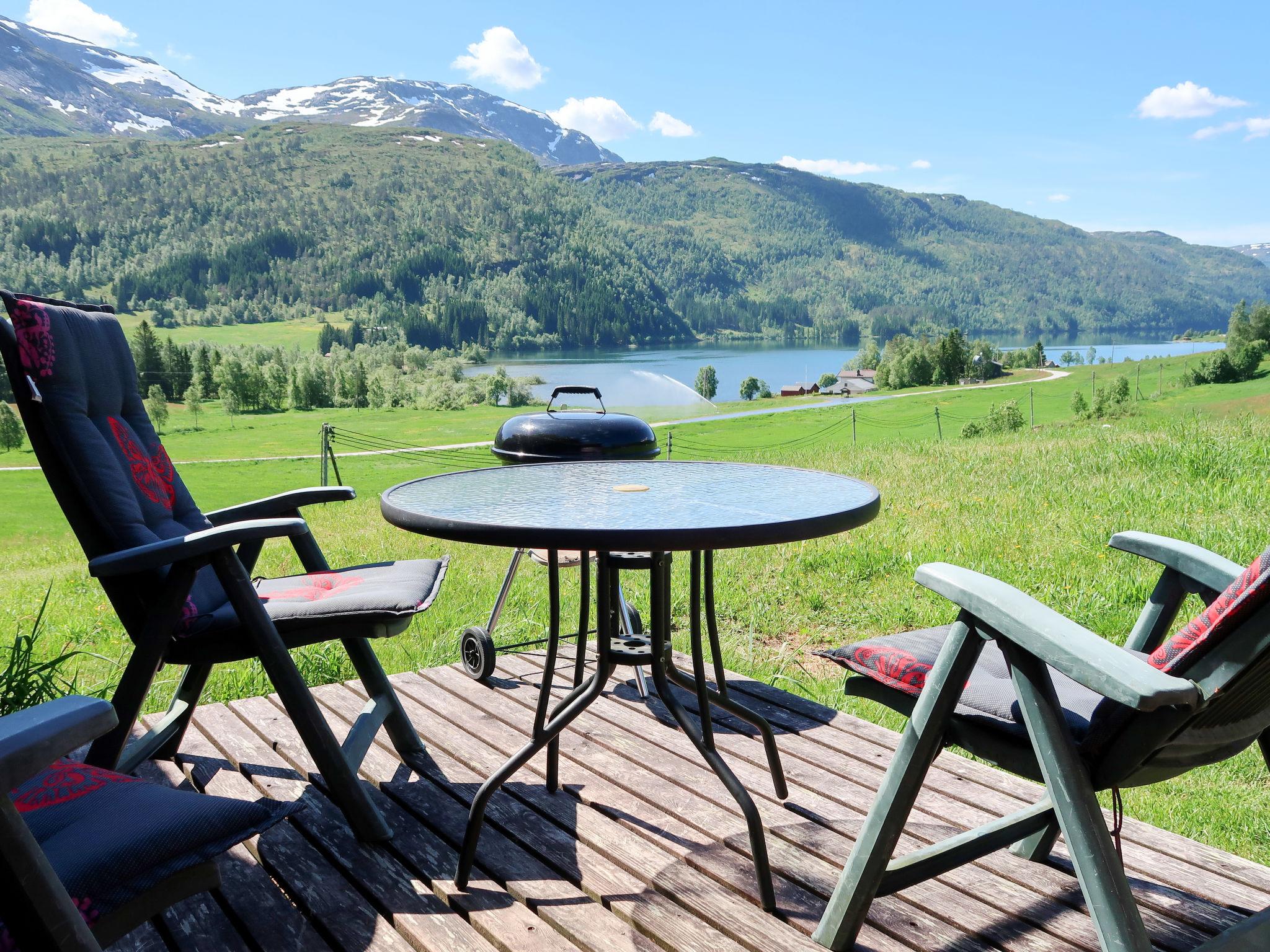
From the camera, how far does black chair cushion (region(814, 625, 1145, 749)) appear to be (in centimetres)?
123

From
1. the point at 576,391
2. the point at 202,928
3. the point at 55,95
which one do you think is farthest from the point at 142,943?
the point at 55,95

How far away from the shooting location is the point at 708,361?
278 feet

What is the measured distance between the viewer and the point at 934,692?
1.32 meters

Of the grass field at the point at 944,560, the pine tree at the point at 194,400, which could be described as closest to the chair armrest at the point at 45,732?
the grass field at the point at 944,560

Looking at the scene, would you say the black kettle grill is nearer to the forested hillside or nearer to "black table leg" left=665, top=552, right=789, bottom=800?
"black table leg" left=665, top=552, right=789, bottom=800

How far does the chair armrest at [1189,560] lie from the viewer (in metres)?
1.57

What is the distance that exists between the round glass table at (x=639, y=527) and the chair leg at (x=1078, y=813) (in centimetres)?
42

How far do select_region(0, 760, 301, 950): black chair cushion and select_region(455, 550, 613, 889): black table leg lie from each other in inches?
17.8

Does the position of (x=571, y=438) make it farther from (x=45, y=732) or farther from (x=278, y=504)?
(x=45, y=732)

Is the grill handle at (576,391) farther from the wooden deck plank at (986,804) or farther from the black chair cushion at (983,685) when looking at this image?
the black chair cushion at (983,685)

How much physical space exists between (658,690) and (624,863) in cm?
36

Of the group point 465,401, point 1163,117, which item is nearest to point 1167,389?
point 465,401

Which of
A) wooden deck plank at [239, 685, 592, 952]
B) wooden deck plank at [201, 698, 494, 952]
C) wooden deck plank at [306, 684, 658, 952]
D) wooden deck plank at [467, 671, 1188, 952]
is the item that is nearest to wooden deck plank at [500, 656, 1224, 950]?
wooden deck plank at [467, 671, 1188, 952]

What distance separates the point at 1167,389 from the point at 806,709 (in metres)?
24.7
